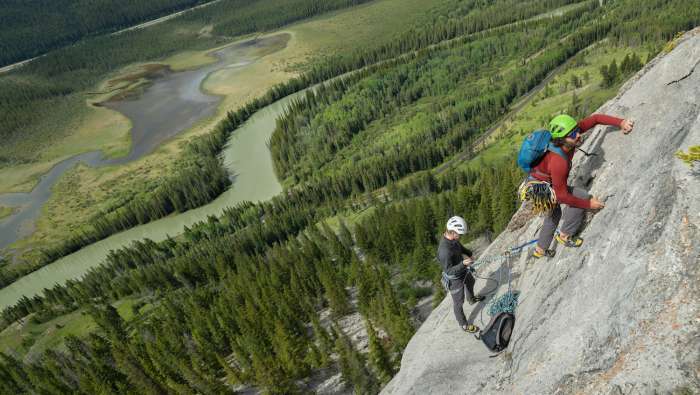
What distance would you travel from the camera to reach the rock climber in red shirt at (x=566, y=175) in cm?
1160

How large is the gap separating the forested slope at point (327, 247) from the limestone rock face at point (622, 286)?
28401 mm

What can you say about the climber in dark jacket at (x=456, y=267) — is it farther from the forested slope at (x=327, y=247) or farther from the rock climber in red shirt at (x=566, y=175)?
the forested slope at (x=327, y=247)

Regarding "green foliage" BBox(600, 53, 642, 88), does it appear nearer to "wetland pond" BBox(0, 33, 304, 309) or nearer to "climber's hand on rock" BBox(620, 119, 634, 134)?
"wetland pond" BBox(0, 33, 304, 309)

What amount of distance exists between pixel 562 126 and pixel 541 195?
2197 mm

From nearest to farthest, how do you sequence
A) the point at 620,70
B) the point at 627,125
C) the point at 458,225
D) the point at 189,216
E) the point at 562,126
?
the point at 562,126 → the point at 627,125 → the point at 458,225 → the point at 620,70 → the point at 189,216

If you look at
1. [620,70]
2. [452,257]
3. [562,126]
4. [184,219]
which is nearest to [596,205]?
[562,126]

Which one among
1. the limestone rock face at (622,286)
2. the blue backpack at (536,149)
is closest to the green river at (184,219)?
the limestone rock face at (622,286)

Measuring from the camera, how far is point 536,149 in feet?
39.4

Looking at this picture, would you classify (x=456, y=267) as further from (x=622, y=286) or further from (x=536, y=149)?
(x=622, y=286)

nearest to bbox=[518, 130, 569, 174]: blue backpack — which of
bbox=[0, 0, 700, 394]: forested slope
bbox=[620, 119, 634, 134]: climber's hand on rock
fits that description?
bbox=[620, 119, 634, 134]: climber's hand on rock

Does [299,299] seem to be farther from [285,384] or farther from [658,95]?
[658,95]

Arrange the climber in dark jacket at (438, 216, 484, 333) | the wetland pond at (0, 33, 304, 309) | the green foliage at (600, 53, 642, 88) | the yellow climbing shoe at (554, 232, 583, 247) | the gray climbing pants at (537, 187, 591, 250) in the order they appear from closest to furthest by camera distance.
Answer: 1. the yellow climbing shoe at (554, 232, 583, 247)
2. the gray climbing pants at (537, 187, 591, 250)
3. the climber in dark jacket at (438, 216, 484, 333)
4. the wetland pond at (0, 33, 304, 309)
5. the green foliage at (600, 53, 642, 88)

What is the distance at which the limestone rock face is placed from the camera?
313 inches

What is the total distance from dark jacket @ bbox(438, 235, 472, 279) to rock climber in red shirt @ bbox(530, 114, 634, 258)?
126 inches
